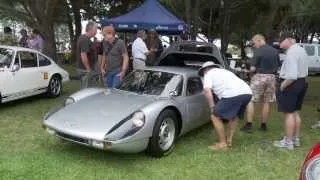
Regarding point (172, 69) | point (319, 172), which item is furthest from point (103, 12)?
point (319, 172)

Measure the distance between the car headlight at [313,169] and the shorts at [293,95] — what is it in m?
2.93

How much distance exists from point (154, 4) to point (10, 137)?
25.9 ft

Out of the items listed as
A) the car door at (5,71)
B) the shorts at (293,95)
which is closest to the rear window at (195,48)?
the shorts at (293,95)

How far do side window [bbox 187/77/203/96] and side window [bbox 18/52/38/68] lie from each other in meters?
4.11

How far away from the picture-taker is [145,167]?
228 inches

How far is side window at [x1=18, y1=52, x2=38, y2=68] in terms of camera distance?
966 cm

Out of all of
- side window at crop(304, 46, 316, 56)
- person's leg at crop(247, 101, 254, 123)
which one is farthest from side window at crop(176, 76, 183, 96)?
side window at crop(304, 46, 316, 56)

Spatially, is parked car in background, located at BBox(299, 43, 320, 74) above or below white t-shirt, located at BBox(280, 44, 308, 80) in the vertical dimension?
below

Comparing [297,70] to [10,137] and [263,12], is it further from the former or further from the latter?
[263,12]

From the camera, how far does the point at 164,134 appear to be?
20.5ft

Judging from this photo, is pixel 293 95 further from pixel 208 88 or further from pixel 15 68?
pixel 15 68

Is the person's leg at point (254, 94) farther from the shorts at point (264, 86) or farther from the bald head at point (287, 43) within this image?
the bald head at point (287, 43)

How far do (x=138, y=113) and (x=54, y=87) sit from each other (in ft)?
18.2

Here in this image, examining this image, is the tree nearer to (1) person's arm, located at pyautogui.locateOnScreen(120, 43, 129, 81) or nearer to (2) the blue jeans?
(2) the blue jeans
